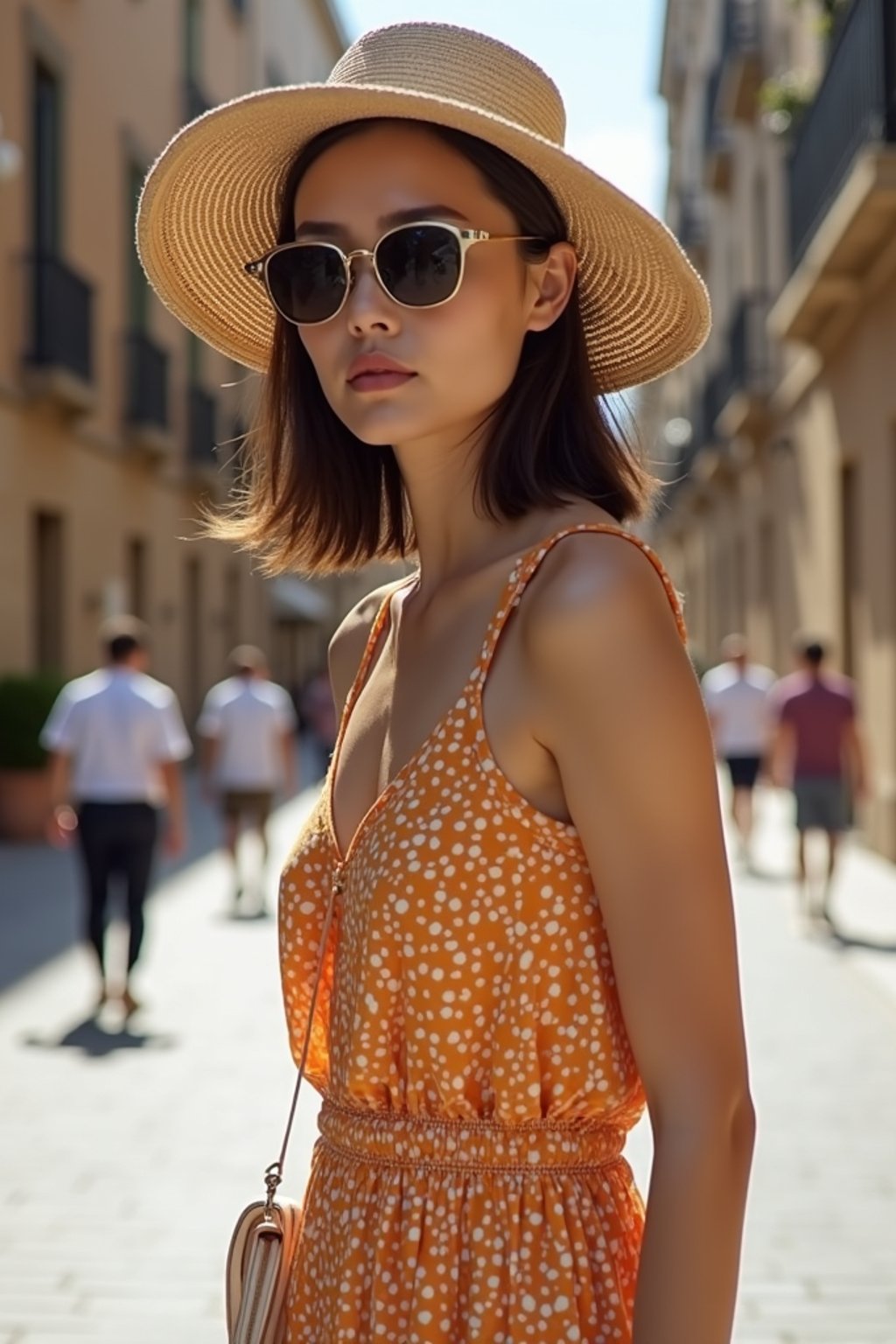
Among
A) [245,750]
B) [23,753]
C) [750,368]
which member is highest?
[750,368]

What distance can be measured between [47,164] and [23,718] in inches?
268

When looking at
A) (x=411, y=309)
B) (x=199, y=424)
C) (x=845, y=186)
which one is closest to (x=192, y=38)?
(x=199, y=424)

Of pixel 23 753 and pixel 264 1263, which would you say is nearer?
pixel 264 1263

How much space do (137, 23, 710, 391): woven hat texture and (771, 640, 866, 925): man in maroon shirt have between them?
996 centimetres

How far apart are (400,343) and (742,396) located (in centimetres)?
2299

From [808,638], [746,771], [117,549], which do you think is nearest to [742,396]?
[117,549]

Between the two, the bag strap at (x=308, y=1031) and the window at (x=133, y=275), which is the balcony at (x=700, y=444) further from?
the bag strap at (x=308, y=1031)

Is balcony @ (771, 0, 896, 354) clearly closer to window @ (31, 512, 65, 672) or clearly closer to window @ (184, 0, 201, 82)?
window @ (31, 512, 65, 672)

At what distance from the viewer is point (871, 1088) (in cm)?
731

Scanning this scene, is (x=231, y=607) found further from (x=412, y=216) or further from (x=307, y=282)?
(x=412, y=216)

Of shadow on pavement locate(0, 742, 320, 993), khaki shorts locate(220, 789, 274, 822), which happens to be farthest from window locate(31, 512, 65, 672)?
khaki shorts locate(220, 789, 274, 822)

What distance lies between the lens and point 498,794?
1.59 metres

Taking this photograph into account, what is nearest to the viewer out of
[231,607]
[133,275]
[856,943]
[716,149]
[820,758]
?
[856,943]

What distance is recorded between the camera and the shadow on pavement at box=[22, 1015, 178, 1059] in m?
8.13
